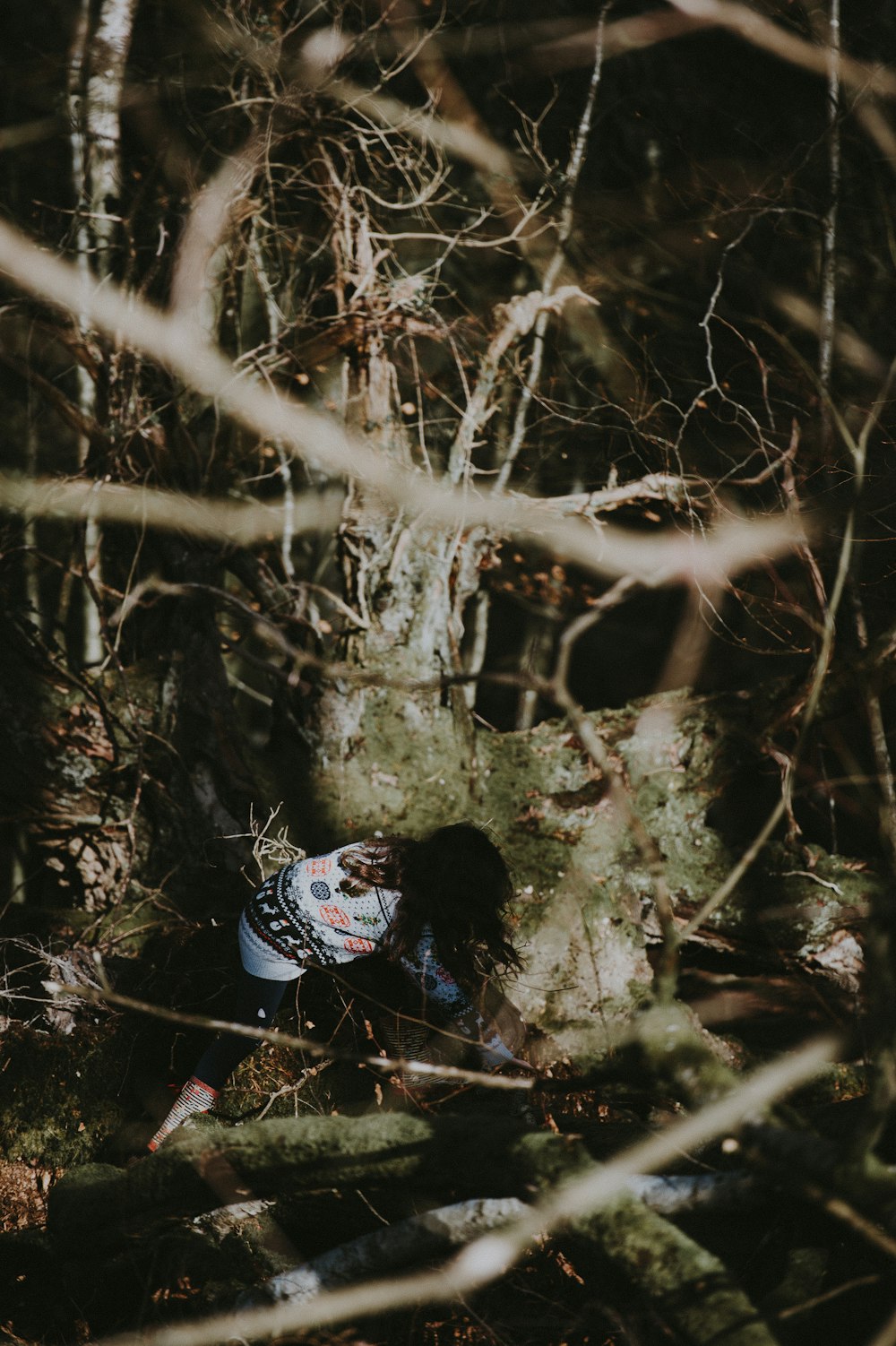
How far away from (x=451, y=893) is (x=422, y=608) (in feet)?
9.12

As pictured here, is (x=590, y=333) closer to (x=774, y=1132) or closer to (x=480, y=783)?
(x=480, y=783)

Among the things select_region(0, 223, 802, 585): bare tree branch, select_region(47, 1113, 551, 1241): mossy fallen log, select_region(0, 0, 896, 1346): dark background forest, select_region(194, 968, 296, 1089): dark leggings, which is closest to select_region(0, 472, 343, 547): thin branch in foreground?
select_region(0, 0, 896, 1346): dark background forest

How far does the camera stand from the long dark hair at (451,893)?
3.33 m

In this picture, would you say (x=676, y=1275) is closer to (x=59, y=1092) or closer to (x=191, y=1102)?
(x=191, y=1102)

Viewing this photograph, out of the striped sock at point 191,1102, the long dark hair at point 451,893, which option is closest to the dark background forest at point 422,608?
the striped sock at point 191,1102

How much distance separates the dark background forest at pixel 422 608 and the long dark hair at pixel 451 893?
317 mm

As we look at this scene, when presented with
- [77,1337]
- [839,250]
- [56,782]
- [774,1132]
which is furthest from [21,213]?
[774,1132]

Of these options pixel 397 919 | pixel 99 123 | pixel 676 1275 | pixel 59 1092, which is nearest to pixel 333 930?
pixel 397 919

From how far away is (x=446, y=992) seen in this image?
3.34 metres

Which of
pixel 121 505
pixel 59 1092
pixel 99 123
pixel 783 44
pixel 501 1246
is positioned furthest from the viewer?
pixel 99 123

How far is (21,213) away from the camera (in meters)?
7.07

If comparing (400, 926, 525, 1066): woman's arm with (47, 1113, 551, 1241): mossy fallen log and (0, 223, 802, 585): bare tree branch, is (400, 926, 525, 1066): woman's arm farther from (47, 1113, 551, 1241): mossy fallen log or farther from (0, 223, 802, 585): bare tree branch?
(0, 223, 802, 585): bare tree branch

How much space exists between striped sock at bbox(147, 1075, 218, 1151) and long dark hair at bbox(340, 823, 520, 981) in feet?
3.59

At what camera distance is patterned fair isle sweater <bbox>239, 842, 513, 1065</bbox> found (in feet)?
11.0
